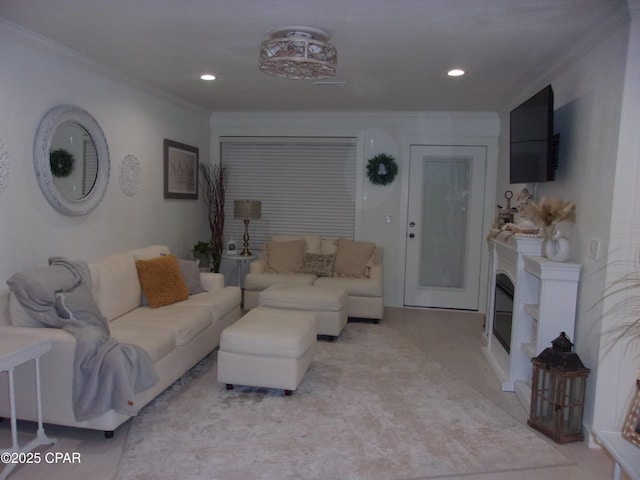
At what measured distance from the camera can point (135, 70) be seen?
412cm

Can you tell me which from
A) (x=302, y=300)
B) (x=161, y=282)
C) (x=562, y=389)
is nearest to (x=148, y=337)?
(x=161, y=282)

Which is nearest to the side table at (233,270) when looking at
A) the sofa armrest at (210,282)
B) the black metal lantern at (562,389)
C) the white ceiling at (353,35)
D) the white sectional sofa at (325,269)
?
the white sectional sofa at (325,269)

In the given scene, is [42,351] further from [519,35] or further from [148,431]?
[519,35]

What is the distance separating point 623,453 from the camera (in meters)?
2.08

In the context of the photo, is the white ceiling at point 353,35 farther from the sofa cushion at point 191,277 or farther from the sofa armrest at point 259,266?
the sofa armrest at point 259,266

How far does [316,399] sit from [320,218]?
3261 millimetres

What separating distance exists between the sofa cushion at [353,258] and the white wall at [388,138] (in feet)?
1.62

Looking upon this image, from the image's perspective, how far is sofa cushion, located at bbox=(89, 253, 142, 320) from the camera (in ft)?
11.7

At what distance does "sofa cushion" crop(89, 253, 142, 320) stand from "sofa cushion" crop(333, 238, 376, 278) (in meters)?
2.33

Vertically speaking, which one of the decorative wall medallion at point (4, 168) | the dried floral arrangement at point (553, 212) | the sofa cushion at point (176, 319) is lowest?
the sofa cushion at point (176, 319)

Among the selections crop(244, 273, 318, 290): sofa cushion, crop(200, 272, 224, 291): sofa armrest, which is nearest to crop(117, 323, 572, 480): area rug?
crop(200, 272, 224, 291): sofa armrest

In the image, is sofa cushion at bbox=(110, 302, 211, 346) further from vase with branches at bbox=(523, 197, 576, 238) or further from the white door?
the white door

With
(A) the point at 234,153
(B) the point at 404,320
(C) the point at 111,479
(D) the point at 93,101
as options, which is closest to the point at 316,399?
(C) the point at 111,479

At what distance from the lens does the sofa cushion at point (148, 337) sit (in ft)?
9.97
